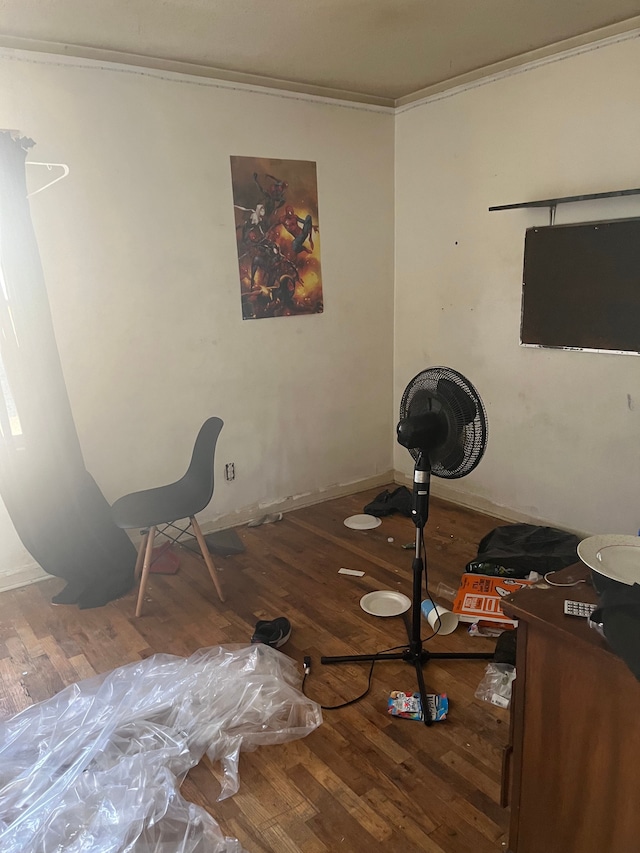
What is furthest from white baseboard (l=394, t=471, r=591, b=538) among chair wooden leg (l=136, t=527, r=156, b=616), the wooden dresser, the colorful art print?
the wooden dresser

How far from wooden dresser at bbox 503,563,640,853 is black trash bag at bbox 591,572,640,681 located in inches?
1.6

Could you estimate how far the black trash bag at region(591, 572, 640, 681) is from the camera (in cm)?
115

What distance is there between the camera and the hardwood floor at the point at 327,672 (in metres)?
1.77

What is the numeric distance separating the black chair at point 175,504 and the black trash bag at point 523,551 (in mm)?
1375

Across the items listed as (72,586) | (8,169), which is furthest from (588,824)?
(8,169)

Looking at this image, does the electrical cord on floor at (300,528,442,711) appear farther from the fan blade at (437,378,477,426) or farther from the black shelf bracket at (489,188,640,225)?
the black shelf bracket at (489,188,640,225)

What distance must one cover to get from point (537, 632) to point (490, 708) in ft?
3.32

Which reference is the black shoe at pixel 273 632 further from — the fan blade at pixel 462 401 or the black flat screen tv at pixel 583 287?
the black flat screen tv at pixel 583 287

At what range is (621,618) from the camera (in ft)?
3.94

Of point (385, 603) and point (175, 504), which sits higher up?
point (175, 504)

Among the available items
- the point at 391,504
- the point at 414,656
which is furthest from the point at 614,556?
the point at 391,504

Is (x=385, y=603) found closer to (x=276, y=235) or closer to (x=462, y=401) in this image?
(x=462, y=401)

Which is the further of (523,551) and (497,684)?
(523,551)

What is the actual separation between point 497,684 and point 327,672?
649mm
